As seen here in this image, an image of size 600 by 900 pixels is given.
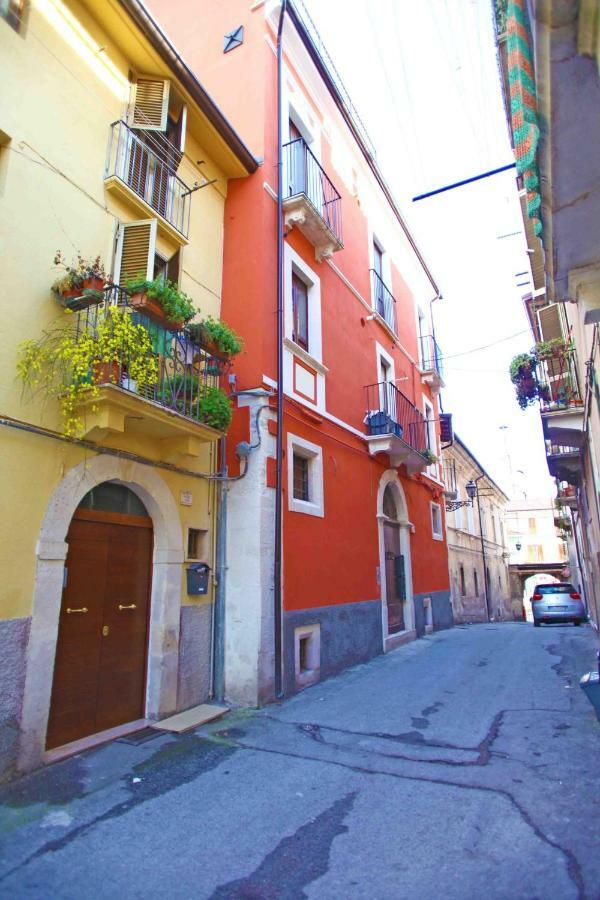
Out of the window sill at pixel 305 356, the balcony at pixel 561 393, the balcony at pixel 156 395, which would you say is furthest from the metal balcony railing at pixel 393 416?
the balcony at pixel 156 395

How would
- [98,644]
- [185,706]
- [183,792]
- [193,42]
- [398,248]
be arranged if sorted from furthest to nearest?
[398,248]
[193,42]
[185,706]
[98,644]
[183,792]

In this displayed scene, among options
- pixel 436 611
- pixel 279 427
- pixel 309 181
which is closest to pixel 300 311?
pixel 309 181

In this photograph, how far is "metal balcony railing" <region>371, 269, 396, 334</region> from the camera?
12802mm

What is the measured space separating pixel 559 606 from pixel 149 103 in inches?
702

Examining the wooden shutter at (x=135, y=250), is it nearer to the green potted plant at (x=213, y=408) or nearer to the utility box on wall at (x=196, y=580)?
the green potted plant at (x=213, y=408)

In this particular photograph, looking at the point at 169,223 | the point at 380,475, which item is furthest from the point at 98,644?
the point at 380,475

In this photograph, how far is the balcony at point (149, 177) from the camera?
6254 millimetres

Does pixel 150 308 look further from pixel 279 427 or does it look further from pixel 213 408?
pixel 279 427

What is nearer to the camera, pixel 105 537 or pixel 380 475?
pixel 105 537

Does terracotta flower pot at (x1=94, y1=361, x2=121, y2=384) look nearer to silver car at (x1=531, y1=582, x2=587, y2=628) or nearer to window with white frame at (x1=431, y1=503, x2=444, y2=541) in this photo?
window with white frame at (x1=431, y1=503, x2=444, y2=541)

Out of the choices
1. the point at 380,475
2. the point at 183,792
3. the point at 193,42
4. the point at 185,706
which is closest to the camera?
the point at 183,792

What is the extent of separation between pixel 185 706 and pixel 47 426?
11.8 feet

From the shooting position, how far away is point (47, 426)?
4953mm

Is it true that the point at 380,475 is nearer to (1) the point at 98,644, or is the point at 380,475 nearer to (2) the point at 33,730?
(1) the point at 98,644
